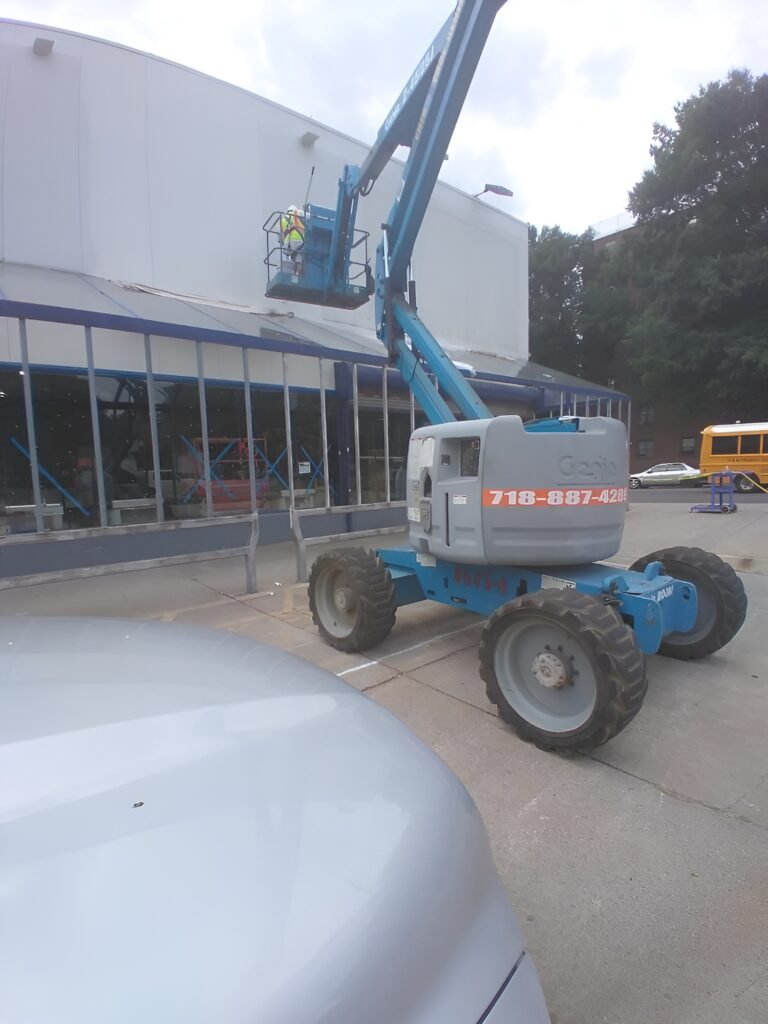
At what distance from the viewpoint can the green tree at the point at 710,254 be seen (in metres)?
29.8

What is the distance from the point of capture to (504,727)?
3.53m

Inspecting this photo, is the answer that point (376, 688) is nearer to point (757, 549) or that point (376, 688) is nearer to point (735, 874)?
point (735, 874)

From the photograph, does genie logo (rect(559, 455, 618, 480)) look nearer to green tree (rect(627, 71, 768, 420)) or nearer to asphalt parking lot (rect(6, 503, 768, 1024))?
asphalt parking lot (rect(6, 503, 768, 1024))

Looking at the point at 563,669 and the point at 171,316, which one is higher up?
the point at 171,316

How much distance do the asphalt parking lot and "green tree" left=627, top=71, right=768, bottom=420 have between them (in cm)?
3063

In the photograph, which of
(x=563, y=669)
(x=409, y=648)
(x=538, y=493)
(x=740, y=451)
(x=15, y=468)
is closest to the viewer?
(x=563, y=669)

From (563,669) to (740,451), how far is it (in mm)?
26099

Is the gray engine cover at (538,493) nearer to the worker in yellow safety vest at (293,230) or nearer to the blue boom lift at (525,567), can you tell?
the blue boom lift at (525,567)

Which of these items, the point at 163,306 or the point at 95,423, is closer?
the point at 95,423

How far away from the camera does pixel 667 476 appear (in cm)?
2955

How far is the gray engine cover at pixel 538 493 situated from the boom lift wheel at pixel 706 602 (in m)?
0.86

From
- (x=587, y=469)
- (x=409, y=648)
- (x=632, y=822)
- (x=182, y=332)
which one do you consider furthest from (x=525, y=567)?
(x=182, y=332)

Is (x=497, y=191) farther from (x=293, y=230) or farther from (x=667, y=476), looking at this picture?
(x=667, y=476)

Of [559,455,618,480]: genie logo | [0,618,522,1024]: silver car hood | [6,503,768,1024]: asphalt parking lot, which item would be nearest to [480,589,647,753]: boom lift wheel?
[6,503,768,1024]: asphalt parking lot
